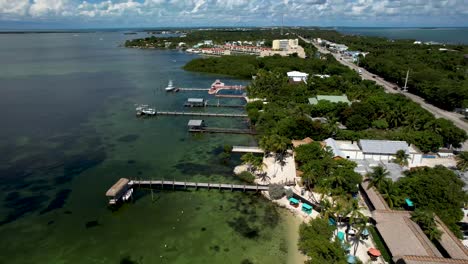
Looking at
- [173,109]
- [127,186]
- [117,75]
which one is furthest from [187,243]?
[117,75]

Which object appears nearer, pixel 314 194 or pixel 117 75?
pixel 314 194

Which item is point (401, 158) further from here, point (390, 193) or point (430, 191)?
point (430, 191)

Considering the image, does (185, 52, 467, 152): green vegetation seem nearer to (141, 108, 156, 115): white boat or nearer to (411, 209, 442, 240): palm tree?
(411, 209, 442, 240): palm tree

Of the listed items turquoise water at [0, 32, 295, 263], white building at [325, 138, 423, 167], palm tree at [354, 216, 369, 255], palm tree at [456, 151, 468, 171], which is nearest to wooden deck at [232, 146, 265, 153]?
turquoise water at [0, 32, 295, 263]

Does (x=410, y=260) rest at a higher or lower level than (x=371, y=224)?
higher

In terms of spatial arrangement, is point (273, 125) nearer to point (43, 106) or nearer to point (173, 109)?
point (173, 109)

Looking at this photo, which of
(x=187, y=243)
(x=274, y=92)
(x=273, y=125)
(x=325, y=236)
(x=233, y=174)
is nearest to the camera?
(x=325, y=236)

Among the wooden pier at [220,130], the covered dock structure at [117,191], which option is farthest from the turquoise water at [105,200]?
the wooden pier at [220,130]
